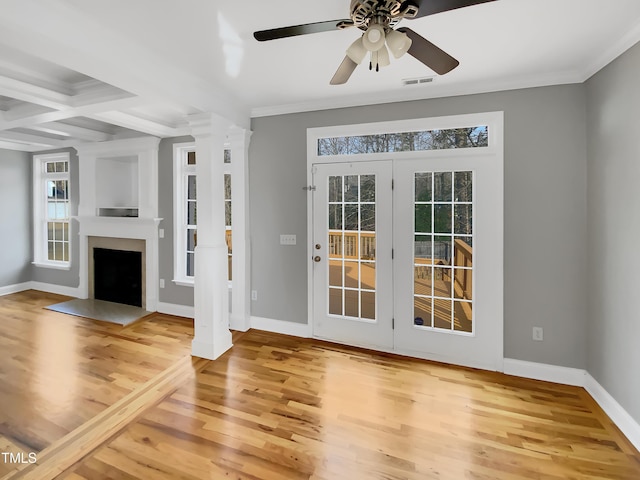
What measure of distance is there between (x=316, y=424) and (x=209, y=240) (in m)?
1.94

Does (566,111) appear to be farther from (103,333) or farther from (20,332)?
(20,332)

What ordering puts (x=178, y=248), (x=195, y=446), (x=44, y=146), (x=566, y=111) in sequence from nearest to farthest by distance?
(x=195, y=446), (x=566, y=111), (x=178, y=248), (x=44, y=146)

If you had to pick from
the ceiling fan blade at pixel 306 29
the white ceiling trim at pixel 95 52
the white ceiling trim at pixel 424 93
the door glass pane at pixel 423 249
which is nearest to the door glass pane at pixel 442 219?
the door glass pane at pixel 423 249

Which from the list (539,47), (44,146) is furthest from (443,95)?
(44,146)

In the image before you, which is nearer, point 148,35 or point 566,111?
point 148,35

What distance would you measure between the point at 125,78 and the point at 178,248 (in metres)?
2.55

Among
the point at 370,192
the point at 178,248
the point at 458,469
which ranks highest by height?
the point at 370,192

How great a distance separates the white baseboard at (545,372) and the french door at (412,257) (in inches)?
4.7

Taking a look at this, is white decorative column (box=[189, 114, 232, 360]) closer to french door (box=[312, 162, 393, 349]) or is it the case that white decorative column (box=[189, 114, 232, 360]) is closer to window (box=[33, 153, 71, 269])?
french door (box=[312, 162, 393, 349])

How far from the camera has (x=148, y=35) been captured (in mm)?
2055

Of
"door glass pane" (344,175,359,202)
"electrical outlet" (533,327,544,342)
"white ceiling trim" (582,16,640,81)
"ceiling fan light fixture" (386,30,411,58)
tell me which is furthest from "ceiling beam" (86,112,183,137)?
"electrical outlet" (533,327,544,342)

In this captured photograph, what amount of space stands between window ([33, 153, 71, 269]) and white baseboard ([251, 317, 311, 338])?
3.90 m

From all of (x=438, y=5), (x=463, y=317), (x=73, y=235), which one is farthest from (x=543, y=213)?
(x=73, y=235)

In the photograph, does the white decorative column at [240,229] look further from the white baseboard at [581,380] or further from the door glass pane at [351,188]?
the white baseboard at [581,380]
